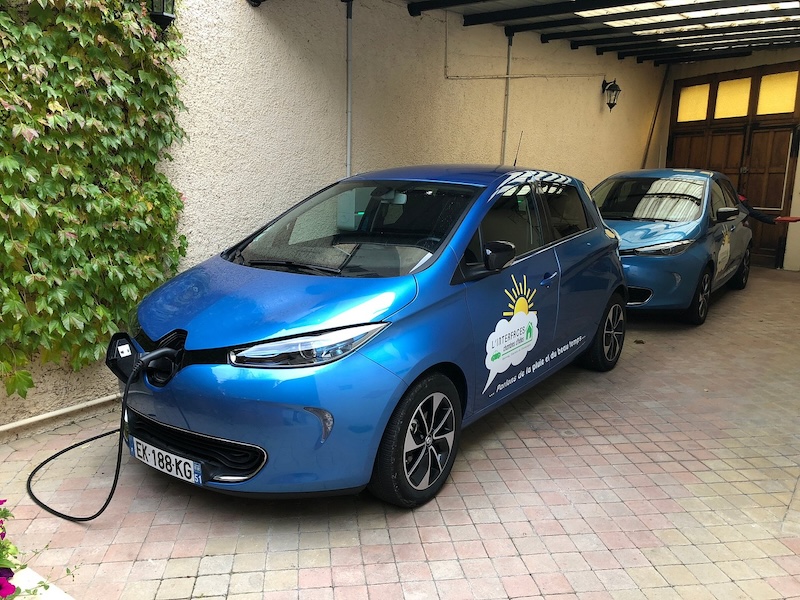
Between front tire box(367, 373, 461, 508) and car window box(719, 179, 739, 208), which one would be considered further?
car window box(719, 179, 739, 208)

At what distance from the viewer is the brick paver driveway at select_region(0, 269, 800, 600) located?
262cm

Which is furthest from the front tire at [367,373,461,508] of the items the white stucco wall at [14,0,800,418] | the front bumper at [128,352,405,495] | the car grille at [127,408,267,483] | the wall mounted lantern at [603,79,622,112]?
the wall mounted lantern at [603,79,622,112]

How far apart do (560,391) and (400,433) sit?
90.3 inches

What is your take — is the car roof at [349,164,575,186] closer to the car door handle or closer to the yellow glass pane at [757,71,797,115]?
the car door handle

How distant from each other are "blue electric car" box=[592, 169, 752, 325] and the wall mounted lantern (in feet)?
8.67

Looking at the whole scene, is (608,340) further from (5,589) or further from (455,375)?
(5,589)

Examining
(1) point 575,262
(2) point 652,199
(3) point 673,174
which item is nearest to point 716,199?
(3) point 673,174

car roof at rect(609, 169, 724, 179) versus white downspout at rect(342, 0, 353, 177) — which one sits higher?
white downspout at rect(342, 0, 353, 177)

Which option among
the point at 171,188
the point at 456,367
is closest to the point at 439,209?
the point at 456,367

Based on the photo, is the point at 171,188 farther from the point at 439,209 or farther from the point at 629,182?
the point at 629,182

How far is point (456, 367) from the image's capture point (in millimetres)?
3205

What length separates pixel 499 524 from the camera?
3041 millimetres

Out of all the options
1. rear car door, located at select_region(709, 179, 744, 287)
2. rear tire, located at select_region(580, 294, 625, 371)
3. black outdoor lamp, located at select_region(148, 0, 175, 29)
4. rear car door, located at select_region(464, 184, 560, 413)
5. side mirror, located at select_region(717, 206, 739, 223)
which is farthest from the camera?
rear car door, located at select_region(709, 179, 744, 287)

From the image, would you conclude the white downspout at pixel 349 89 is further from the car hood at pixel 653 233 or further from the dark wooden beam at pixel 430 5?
the car hood at pixel 653 233
